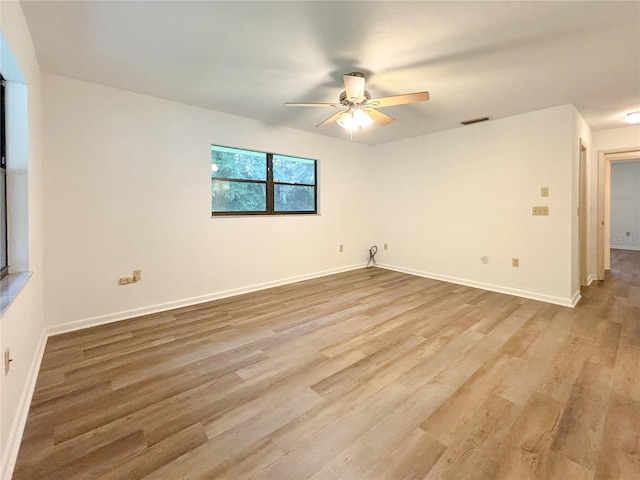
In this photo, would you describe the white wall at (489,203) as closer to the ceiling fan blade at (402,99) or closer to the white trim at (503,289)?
the white trim at (503,289)

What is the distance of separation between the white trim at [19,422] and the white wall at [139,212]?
86 cm

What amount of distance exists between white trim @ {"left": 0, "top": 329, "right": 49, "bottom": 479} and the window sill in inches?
22.7

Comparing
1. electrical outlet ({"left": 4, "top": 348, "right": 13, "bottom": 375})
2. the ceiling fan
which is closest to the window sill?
electrical outlet ({"left": 4, "top": 348, "right": 13, "bottom": 375})

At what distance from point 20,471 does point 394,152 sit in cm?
539

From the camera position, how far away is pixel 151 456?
1346 millimetres

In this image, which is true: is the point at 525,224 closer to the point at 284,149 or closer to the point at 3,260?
the point at 284,149

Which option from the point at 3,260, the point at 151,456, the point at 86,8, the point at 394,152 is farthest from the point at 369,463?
the point at 394,152

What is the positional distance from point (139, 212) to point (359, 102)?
2.50m

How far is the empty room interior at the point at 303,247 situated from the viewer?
147cm

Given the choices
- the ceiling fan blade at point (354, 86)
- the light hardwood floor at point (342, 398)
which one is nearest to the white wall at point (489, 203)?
the light hardwood floor at point (342, 398)

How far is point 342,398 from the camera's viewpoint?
69.8 inches

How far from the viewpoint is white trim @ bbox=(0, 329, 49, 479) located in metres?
1.25

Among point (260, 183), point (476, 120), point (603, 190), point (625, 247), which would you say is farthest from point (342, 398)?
point (625, 247)

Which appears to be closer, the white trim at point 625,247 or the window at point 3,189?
the window at point 3,189
